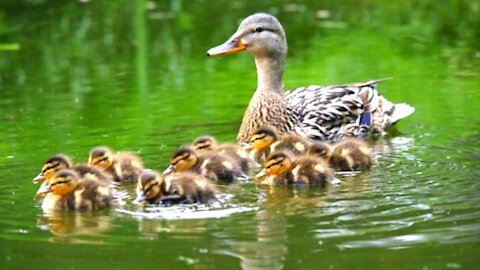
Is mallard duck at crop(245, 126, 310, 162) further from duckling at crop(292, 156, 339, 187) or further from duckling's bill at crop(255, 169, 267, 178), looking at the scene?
duckling at crop(292, 156, 339, 187)

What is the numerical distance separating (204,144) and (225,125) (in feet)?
4.78

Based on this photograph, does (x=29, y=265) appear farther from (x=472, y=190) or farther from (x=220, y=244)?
(x=472, y=190)

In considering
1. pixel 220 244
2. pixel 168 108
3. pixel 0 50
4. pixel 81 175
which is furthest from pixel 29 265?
pixel 0 50

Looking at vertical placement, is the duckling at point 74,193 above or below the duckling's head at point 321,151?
above

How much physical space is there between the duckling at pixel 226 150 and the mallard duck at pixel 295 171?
48 cm

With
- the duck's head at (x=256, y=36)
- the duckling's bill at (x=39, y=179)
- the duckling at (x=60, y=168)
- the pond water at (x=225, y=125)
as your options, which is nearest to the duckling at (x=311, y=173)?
the pond water at (x=225, y=125)

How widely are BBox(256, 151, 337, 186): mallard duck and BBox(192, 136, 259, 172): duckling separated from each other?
0.48m

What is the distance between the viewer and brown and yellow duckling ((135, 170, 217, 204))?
6797 mm

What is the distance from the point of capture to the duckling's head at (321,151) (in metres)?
7.88

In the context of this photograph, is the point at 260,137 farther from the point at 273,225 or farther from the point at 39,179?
the point at 273,225

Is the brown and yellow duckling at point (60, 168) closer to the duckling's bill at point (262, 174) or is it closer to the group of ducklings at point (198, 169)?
the group of ducklings at point (198, 169)

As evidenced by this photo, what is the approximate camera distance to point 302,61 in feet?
40.4

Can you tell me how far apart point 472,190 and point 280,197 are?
1.06m

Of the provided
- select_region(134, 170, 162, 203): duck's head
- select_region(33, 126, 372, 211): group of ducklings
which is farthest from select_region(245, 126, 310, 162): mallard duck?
select_region(134, 170, 162, 203): duck's head
